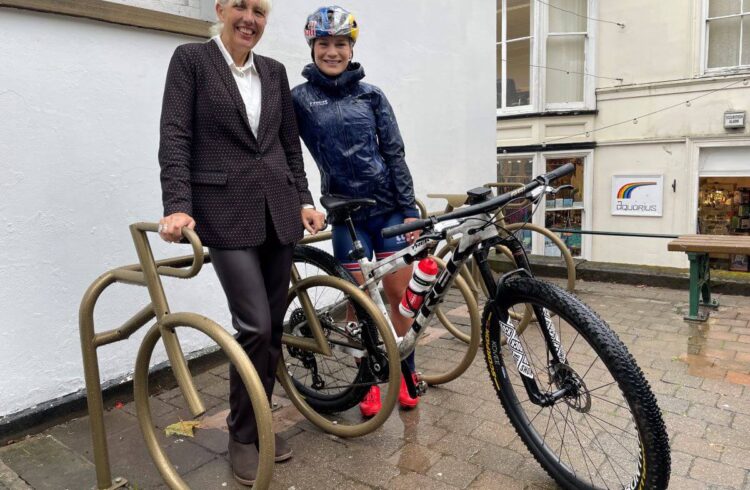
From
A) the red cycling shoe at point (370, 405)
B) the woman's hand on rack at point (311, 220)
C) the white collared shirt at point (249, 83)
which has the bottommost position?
the red cycling shoe at point (370, 405)

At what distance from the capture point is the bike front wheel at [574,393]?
1.87 m

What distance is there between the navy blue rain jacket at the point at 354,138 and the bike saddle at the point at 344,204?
0.52 feet

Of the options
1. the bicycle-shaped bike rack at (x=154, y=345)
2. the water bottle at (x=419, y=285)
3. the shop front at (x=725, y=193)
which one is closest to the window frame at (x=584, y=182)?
the shop front at (x=725, y=193)

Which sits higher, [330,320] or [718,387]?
[330,320]

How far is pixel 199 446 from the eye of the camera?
2.70m

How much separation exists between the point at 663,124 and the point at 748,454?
985 centimetres

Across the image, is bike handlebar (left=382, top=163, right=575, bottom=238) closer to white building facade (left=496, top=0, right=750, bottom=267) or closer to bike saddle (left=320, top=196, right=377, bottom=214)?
bike saddle (left=320, top=196, right=377, bottom=214)

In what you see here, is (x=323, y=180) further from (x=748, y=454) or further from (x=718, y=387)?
(x=718, y=387)

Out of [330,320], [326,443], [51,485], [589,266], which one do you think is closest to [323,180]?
[330,320]

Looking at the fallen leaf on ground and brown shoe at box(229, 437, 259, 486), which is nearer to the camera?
brown shoe at box(229, 437, 259, 486)

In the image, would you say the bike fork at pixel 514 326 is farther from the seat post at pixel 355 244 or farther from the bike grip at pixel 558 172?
the seat post at pixel 355 244

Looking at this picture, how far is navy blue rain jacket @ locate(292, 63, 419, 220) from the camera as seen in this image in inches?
105

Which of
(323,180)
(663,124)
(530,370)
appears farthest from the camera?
(663,124)

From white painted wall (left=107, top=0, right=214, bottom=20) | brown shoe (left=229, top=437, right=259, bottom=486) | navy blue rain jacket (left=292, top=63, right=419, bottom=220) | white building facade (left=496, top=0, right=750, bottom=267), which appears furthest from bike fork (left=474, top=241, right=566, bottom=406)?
white building facade (left=496, top=0, right=750, bottom=267)
